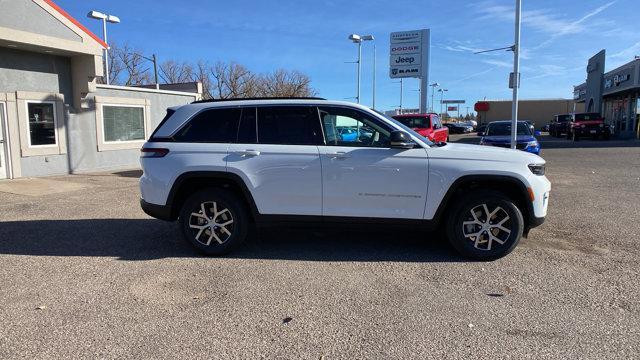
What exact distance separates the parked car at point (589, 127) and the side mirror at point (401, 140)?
3009cm

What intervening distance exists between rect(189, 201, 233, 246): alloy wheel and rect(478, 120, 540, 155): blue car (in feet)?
37.7

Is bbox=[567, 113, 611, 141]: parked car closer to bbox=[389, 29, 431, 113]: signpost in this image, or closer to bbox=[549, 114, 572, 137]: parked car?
bbox=[549, 114, 572, 137]: parked car

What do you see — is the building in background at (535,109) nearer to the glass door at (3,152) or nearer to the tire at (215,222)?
the glass door at (3,152)

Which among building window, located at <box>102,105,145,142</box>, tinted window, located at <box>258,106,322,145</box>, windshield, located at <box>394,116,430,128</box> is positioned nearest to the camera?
tinted window, located at <box>258,106,322,145</box>

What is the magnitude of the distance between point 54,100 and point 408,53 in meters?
24.0

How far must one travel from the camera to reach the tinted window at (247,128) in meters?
5.50

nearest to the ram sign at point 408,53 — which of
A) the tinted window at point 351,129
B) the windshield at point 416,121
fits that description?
the windshield at point 416,121

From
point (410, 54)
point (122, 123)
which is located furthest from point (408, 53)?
point (122, 123)

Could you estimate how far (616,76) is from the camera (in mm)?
33969

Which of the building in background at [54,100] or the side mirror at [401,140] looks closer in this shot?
the side mirror at [401,140]

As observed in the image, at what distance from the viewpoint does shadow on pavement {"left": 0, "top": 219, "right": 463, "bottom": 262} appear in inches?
219

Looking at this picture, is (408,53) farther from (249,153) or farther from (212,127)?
(249,153)

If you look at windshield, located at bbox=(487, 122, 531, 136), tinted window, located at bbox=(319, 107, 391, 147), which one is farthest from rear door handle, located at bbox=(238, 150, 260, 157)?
windshield, located at bbox=(487, 122, 531, 136)

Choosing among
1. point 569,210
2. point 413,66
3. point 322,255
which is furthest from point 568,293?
point 413,66
